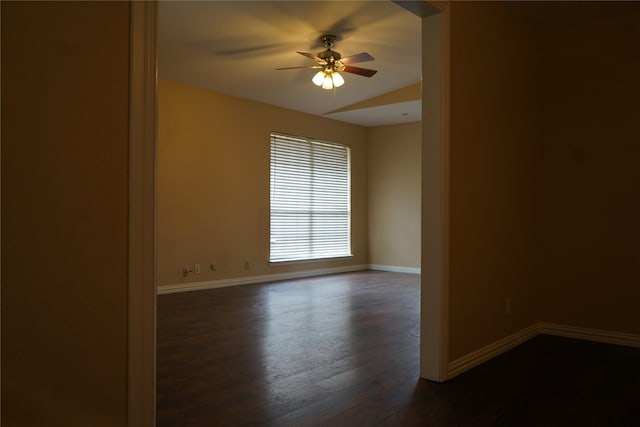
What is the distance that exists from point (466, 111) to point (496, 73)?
614mm

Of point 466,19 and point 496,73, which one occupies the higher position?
point 466,19

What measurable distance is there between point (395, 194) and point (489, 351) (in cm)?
574

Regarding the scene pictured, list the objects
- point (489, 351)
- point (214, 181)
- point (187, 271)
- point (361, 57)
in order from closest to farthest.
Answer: point (489, 351), point (361, 57), point (187, 271), point (214, 181)

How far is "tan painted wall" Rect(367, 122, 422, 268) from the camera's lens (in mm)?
8695

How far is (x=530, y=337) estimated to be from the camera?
13.1 feet

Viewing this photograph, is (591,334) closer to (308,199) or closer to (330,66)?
(330,66)

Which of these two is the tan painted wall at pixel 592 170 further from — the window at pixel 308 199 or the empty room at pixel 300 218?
the window at pixel 308 199

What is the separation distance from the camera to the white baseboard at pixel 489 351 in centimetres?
301

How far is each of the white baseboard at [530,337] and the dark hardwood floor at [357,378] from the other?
0.23ft

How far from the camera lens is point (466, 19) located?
10.3 ft

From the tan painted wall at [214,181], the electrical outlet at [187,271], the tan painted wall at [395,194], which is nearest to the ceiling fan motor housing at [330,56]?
the tan painted wall at [214,181]

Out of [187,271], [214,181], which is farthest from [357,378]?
[214,181]

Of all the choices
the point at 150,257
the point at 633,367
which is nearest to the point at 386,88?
the point at 633,367

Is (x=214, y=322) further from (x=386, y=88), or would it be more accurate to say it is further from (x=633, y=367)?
(x=386, y=88)
